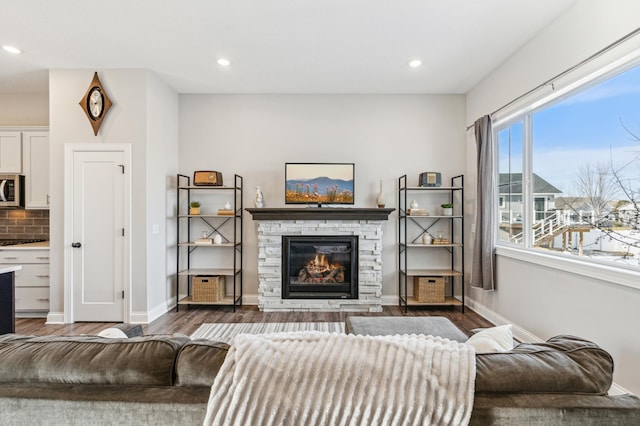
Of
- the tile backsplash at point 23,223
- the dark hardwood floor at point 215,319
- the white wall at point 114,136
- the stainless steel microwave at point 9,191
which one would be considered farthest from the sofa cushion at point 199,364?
the tile backsplash at point 23,223

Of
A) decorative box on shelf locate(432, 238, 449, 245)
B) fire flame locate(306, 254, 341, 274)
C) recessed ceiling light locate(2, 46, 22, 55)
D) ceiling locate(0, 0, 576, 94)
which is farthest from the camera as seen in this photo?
fire flame locate(306, 254, 341, 274)

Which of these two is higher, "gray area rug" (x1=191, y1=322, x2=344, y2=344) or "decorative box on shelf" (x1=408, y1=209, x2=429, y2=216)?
"decorative box on shelf" (x1=408, y1=209, x2=429, y2=216)

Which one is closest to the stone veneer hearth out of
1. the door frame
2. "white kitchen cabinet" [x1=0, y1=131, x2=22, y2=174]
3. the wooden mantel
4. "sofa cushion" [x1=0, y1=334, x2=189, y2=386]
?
the wooden mantel

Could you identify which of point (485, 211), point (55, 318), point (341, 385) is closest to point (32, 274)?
point (55, 318)

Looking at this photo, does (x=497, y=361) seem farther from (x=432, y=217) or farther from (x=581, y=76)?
(x=432, y=217)

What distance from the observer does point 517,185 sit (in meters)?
3.60

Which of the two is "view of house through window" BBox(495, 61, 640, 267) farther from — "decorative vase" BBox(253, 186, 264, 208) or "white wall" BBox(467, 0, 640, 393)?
"decorative vase" BBox(253, 186, 264, 208)

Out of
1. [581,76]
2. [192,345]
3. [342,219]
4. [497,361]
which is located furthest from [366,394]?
[342,219]

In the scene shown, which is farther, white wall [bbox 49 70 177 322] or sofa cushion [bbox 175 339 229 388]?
white wall [bbox 49 70 177 322]

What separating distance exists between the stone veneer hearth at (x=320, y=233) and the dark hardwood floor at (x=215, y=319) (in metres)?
Answer: 0.13

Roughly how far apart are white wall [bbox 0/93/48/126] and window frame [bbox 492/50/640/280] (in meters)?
5.84

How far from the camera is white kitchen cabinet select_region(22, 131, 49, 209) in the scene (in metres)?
4.35

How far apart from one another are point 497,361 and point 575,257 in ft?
7.64

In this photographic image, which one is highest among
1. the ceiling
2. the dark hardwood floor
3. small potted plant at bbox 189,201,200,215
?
the ceiling
